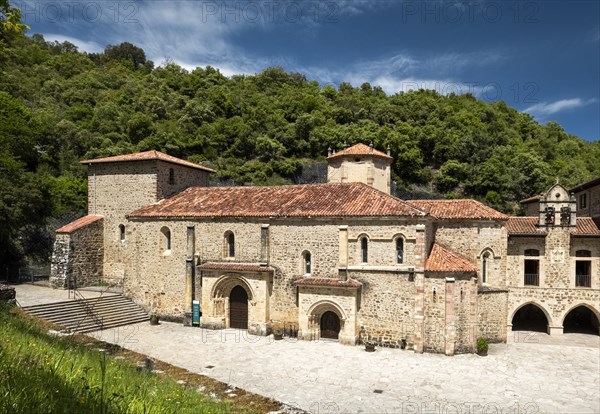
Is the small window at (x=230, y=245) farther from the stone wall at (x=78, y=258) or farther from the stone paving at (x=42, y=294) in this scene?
the stone wall at (x=78, y=258)

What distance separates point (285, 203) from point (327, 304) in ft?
19.7

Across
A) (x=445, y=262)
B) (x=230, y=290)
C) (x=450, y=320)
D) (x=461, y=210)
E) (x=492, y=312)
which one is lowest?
(x=492, y=312)

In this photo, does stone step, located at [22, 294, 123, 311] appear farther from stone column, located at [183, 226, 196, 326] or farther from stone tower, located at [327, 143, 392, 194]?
stone tower, located at [327, 143, 392, 194]

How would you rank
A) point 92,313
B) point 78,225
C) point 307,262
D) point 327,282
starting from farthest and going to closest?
point 78,225 < point 92,313 < point 307,262 < point 327,282

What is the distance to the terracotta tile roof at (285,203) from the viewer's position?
731 inches

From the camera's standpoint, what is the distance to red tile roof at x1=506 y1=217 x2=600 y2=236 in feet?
70.6

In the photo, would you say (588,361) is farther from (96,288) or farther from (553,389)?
(96,288)

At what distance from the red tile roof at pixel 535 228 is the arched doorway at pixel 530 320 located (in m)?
4.94

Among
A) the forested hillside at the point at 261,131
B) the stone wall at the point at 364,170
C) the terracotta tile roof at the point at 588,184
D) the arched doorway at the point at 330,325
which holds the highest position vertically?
the forested hillside at the point at 261,131

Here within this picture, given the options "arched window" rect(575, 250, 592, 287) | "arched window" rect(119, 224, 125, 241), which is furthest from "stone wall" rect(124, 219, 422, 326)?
"arched window" rect(575, 250, 592, 287)

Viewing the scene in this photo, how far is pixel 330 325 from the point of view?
1903 centimetres

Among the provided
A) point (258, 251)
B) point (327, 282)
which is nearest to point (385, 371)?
point (327, 282)

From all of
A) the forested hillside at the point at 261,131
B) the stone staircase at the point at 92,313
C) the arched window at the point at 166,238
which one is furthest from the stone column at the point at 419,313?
the forested hillside at the point at 261,131

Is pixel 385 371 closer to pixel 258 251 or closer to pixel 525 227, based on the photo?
pixel 258 251
